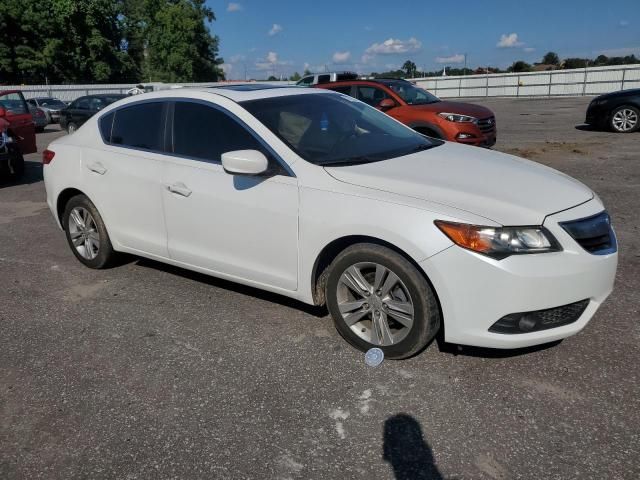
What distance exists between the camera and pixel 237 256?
12.7 feet

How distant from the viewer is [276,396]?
3.06 metres

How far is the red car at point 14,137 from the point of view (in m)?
9.66

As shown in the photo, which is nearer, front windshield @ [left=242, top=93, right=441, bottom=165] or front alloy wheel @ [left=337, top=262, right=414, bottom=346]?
front alloy wheel @ [left=337, top=262, right=414, bottom=346]

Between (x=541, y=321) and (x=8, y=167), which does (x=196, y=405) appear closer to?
(x=541, y=321)

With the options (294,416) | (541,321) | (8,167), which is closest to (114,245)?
(294,416)

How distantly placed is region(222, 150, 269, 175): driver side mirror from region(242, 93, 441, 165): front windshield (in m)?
0.27

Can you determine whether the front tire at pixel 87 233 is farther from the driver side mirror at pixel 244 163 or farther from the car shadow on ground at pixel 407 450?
the car shadow on ground at pixel 407 450

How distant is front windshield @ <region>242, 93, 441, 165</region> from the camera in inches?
147

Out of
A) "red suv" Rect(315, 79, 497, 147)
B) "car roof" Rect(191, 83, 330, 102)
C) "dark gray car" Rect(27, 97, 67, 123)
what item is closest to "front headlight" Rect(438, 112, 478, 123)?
"red suv" Rect(315, 79, 497, 147)

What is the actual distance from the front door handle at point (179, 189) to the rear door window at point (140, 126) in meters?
0.39

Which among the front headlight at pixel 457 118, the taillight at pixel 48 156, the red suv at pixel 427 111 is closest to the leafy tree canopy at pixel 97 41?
the red suv at pixel 427 111

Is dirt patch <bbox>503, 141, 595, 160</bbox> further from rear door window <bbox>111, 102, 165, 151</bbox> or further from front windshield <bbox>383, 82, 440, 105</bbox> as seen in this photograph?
rear door window <bbox>111, 102, 165, 151</bbox>

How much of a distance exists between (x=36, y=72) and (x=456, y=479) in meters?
63.0

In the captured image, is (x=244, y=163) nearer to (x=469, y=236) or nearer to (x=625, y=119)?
(x=469, y=236)
